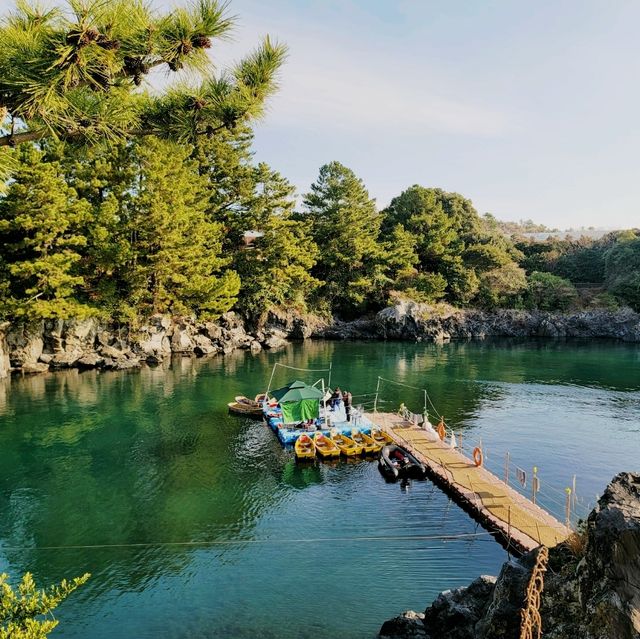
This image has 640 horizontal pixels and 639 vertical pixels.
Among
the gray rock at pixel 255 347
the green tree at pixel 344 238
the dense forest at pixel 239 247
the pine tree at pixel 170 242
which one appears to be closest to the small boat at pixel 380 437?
the dense forest at pixel 239 247

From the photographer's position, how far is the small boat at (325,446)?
72.1 ft

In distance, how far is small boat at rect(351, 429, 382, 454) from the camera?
22266mm

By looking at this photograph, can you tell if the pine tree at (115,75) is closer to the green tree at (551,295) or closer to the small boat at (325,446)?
the small boat at (325,446)

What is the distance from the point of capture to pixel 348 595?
12.8 metres

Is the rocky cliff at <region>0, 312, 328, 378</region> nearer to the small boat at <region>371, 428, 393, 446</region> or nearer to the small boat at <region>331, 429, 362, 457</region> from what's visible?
the small boat at <region>331, 429, 362, 457</region>

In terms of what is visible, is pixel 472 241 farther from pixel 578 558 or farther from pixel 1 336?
pixel 578 558

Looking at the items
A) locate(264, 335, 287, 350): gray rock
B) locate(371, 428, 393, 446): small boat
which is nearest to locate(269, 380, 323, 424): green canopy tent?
locate(371, 428, 393, 446): small boat

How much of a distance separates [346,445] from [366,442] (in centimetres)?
94

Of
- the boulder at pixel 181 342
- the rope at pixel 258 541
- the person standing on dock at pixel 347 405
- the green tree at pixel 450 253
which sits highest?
the green tree at pixel 450 253

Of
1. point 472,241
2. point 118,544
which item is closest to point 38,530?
point 118,544

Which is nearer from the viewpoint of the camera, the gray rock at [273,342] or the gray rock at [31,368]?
the gray rock at [31,368]

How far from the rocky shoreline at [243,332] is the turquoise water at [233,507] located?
19.9ft

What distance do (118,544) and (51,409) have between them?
1775 centimetres

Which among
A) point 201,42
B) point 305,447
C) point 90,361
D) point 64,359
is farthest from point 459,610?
point 64,359
